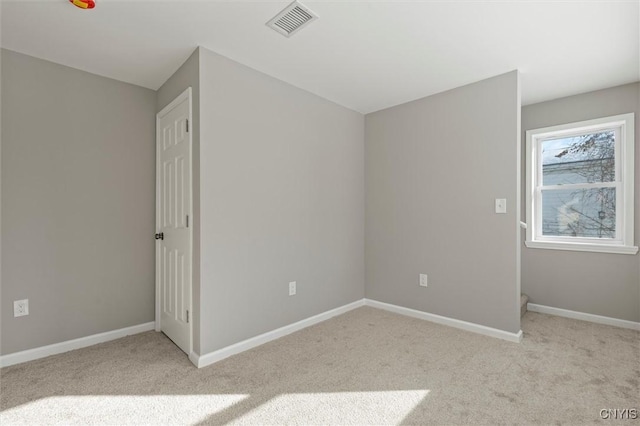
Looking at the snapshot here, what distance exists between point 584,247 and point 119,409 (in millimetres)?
4216

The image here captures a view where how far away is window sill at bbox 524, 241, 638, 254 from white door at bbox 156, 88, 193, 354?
3.68 m

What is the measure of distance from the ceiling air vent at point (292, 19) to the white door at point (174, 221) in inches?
34.1

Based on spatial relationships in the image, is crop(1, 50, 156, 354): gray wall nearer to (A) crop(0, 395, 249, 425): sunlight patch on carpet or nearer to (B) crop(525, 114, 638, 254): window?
(A) crop(0, 395, 249, 425): sunlight patch on carpet

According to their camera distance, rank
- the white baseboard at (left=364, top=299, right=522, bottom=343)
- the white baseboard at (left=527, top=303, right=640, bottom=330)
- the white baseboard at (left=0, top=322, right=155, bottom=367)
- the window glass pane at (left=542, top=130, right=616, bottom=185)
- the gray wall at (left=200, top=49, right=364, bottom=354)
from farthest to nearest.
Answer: the window glass pane at (left=542, top=130, right=616, bottom=185)
the white baseboard at (left=527, top=303, right=640, bottom=330)
the white baseboard at (left=364, top=299, right=522, bottom=343)
the gray wall at (left=200, top=49, right=364, bottom=354)
the white baseboard at (left=0, top=322, right=155, bottom=367)

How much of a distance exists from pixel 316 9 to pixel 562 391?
9.18 ft

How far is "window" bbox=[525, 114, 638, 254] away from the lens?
3096mm

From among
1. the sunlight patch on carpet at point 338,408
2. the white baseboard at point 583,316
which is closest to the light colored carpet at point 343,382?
the sunlight patch on carpet at point 338,408

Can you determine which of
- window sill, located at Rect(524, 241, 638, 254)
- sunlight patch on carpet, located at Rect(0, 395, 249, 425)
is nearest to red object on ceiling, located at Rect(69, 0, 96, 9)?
sunlight patch on carpet, located at Rect(0, 395, 249, 425)

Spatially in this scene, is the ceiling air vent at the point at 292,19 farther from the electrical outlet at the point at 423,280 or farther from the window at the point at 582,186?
the window at the point at 582,186

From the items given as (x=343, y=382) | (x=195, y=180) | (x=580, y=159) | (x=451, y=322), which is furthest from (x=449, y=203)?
(x=195, y=180)

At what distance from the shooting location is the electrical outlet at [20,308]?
235 cm

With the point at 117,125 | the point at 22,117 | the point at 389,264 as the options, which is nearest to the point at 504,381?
the point at 389,264

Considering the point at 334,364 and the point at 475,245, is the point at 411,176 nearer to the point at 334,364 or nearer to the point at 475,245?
the point at 475,245

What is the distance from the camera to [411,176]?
11.4ft
